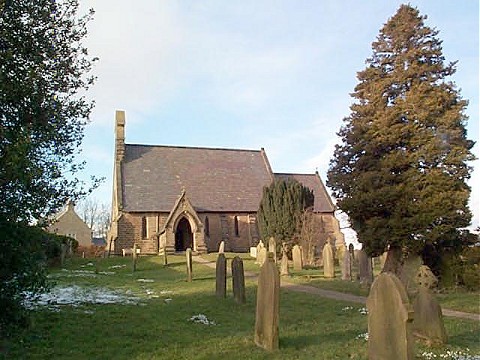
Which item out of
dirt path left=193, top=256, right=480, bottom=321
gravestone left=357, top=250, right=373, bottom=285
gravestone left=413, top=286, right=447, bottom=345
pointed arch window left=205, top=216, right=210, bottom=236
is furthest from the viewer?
pointed arch window left=205, top=216, right=210, bottom=236

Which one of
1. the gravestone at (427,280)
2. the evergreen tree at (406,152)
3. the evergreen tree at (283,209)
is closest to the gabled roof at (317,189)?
the evergreen tree at (283,209)

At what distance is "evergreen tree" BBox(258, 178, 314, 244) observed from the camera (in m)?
32.2

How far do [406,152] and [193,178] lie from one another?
101ft

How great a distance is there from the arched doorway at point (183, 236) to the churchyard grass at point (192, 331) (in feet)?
85.4

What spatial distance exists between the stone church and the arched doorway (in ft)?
0.30

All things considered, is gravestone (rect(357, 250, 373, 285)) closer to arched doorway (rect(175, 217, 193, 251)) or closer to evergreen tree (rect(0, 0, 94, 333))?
evergreen tree (rect(0, 0, 94, 333))

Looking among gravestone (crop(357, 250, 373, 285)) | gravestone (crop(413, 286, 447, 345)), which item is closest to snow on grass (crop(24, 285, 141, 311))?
gravestone (crop(413, 286, 447, 345))

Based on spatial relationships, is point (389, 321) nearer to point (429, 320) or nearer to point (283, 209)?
point (429, 320)

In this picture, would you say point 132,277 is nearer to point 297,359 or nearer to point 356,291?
point 356,291

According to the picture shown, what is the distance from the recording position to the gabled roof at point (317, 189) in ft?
149

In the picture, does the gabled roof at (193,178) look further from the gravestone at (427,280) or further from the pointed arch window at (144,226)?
the gravestone at (427,280)

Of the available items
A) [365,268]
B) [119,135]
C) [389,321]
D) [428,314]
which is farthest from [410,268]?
[119,135]

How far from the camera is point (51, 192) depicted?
7.74 m

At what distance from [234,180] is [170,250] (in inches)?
434
